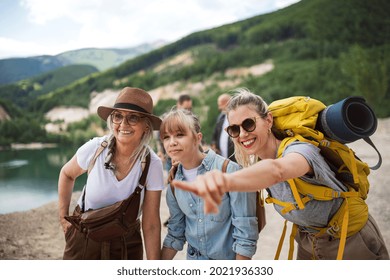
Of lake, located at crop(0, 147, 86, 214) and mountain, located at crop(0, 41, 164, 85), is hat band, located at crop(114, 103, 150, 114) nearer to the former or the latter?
mountain, located at crop(0, 41, 164, 85)

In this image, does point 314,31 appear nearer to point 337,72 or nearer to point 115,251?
point 337,72

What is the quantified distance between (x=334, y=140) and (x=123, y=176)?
0.97 m

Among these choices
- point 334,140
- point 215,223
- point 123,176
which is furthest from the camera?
point 123,176

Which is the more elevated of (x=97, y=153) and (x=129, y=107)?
(x=129, y=107)

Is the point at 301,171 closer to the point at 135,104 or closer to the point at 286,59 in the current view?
the point at 135,104

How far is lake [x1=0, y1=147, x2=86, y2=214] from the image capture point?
19.6 feet

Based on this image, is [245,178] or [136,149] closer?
[245,178]

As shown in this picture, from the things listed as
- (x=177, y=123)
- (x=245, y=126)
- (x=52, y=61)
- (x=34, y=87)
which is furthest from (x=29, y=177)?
(x=245, y=126)

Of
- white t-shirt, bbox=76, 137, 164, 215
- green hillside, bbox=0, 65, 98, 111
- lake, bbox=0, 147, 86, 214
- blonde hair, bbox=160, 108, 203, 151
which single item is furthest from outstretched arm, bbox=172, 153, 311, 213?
green hillside, bbox=0, 65, 98, 111

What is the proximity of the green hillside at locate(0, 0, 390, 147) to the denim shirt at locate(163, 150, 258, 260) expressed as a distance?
12.5 meters

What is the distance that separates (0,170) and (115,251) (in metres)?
8.15

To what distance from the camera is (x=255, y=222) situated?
1453 millimetres

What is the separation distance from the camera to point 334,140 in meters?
1.36
